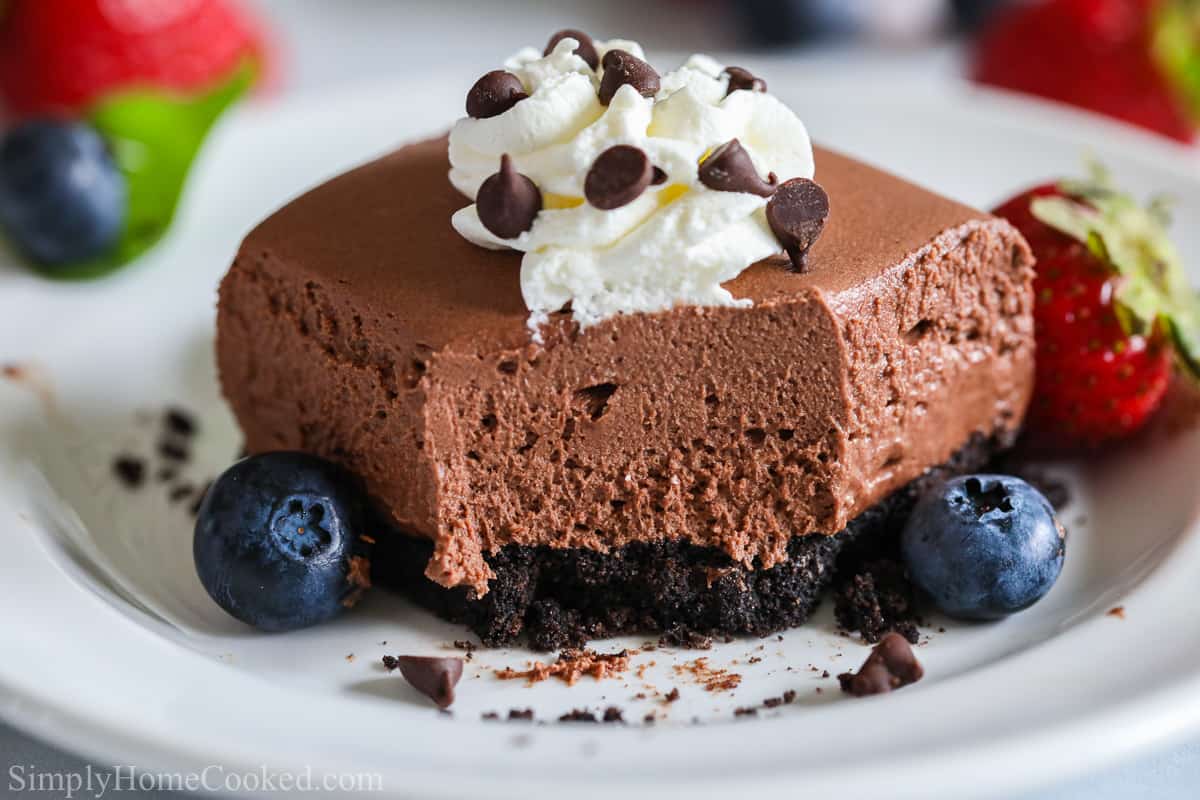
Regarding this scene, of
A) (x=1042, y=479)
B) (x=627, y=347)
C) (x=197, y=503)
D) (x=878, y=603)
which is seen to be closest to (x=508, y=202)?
(x=627, y=347)

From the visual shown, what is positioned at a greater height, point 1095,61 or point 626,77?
point 626,77

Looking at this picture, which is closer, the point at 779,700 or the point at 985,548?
the point at 779,700

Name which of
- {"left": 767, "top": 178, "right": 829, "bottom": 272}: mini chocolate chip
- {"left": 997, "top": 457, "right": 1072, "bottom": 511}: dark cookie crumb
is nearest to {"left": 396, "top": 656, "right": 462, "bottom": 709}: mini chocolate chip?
{"left": 767, "top": 178, "right": 829, "bottom": 272}: mini chocolate chip

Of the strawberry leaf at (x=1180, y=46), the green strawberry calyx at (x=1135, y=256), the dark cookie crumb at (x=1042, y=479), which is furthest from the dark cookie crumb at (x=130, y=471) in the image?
the strawberry leaf at (x=1180, y=46)

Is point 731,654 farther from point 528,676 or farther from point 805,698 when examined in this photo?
point 528,676

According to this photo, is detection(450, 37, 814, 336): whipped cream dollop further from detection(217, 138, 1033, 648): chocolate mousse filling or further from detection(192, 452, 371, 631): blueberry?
detection(192, 452, 371, 631): blueberry

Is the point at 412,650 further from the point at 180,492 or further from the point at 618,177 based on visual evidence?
the point at 618,177
